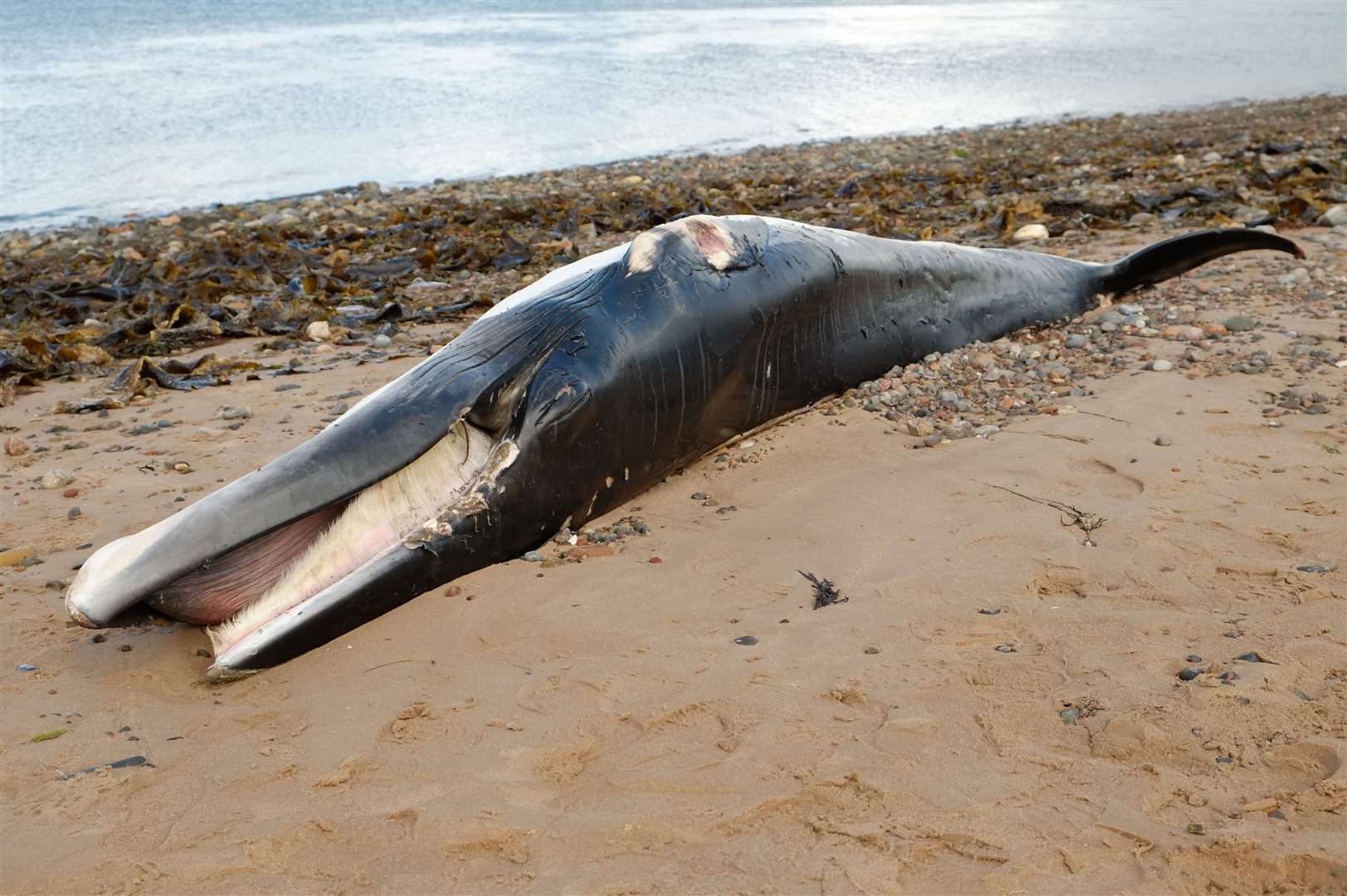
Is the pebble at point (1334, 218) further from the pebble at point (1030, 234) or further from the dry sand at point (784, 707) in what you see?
the dry sand at point (784, 707)

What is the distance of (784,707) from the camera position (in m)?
3.18

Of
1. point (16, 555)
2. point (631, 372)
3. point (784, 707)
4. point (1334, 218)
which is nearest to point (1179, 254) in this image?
point (1334, 218)

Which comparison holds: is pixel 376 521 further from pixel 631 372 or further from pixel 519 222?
pixel 519 222

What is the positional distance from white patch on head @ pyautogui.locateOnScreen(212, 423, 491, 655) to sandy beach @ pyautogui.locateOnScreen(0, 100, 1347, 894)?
0.70 ft

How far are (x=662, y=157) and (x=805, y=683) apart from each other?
16282 millimetres

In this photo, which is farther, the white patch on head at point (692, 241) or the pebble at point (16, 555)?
the white patch on head at point (692, 241)

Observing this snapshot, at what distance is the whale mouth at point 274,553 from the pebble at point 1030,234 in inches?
278

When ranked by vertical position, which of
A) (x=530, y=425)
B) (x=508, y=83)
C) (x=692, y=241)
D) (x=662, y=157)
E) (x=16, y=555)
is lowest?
(x=16, y=555)

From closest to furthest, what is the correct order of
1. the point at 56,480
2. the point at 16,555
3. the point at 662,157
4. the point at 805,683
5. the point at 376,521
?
the point at 805,683 < the point at 376,521 < the point at 16,555 < the point at 56,480 < the point at 662,157

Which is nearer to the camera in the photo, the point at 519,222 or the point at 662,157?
the point at 519,222

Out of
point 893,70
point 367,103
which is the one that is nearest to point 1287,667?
point 367,103

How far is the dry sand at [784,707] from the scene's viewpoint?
2572 millimetres

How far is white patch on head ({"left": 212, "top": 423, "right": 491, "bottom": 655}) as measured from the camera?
3.76 meters

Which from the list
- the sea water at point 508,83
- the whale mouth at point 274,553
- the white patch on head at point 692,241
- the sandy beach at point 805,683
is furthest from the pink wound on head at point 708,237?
the sea water at point 508,83
